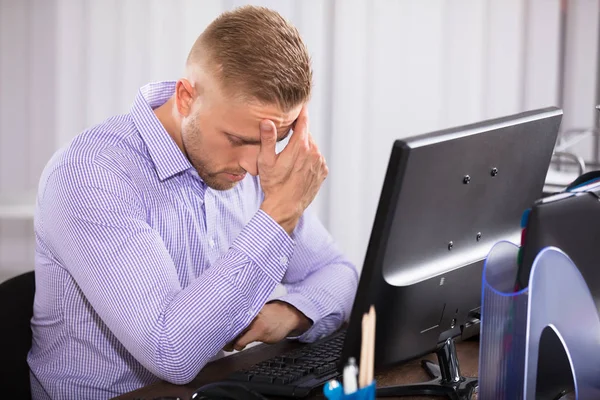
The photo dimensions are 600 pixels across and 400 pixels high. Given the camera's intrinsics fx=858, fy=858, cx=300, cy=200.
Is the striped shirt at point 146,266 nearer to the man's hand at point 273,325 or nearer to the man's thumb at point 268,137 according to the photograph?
the man's hand at point 273,325

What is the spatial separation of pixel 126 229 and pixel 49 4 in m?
1.85

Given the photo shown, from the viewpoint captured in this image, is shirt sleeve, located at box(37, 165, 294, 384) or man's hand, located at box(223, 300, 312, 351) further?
man's hand, located at box(223, 300, 312, 351)

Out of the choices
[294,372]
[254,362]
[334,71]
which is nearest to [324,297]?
[254,362]

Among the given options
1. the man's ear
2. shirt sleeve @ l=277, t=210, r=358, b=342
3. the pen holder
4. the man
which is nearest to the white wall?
shirt sleeve @ l=277, t=210, r=358, b=342

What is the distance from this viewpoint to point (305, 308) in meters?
1.59

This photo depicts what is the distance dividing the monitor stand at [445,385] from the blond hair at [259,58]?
508 millimetres

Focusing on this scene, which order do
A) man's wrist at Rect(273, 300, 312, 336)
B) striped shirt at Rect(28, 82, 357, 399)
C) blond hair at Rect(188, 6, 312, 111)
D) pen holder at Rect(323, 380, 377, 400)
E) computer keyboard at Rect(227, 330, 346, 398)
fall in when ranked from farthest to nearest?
1. man's wrist at Rect(273, 300, 312, 336)
2. blond hair at Rect(188, 6, 312, 111)
3. striped shirt at Rect(28, 82, 357, 399)
4. computer keyboard at Rect(227, 330, 346, 398)
5. pen holder at Rect(323, 380, 377, 400)

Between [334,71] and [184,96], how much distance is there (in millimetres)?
1454

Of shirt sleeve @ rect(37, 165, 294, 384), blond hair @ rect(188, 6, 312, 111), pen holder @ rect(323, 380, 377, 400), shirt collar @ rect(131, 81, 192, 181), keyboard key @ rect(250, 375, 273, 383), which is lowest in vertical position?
keyboard key @ rect(250, 375, 273, 383)

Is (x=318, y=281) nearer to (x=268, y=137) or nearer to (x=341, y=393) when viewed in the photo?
(x=268, y=137)

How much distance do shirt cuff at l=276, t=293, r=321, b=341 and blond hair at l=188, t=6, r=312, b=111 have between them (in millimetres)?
372

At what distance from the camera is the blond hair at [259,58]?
1462mm

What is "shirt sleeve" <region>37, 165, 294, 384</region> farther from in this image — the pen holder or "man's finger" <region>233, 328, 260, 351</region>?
the pen holder

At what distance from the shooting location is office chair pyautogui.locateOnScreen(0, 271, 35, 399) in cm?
153
